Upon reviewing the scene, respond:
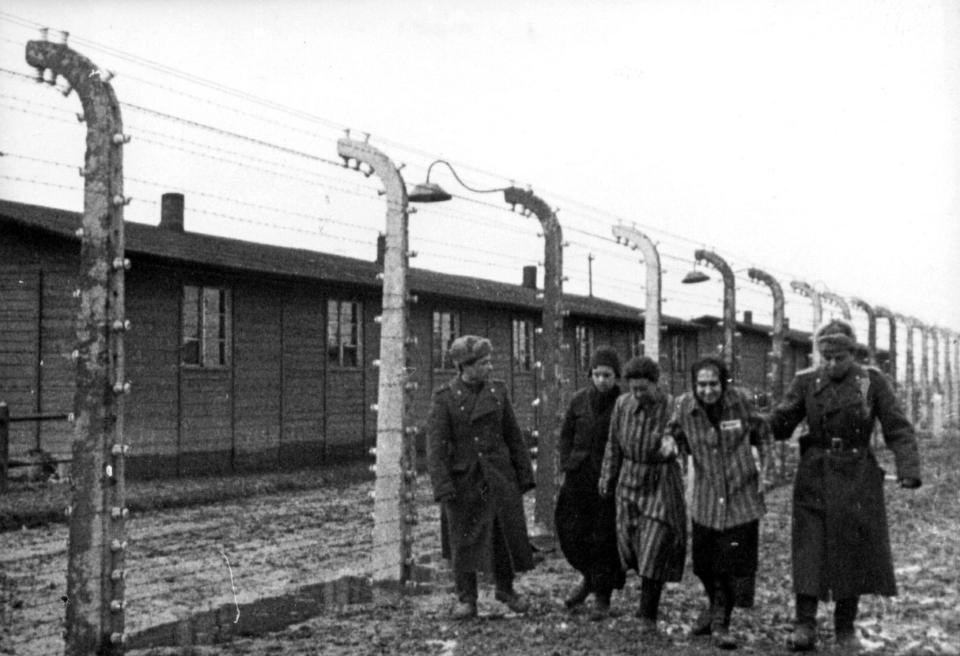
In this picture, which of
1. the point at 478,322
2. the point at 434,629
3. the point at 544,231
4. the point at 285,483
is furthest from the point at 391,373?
the point at 478,322

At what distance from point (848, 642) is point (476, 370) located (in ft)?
9.46

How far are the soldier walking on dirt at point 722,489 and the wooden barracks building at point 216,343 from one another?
8096 mm

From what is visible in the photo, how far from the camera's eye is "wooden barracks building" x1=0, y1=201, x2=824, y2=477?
1803 centimetres

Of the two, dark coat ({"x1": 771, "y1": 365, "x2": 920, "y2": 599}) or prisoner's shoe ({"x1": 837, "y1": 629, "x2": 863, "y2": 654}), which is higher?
dark coat ({"x1": 771, "y1": 365, "x2": 920, "y2": 599})

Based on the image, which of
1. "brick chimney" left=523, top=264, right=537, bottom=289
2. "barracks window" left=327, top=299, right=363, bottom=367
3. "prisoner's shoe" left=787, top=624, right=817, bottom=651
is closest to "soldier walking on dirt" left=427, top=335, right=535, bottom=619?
"prisoner's shoe" left=787, top=624, right=817, bottom=651

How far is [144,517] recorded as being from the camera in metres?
13.3

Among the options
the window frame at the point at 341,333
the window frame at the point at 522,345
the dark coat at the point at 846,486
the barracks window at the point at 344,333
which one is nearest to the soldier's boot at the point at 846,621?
the dark coat at the point at 846,486

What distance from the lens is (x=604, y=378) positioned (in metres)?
7.48

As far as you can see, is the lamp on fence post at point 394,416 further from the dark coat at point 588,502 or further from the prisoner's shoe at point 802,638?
the prisoner's shoe at point 802,638

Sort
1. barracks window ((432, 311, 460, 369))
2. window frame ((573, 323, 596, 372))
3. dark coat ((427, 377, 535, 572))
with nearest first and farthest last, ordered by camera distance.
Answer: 1. dark coat ((427, 377, 535, 572))
2. barracks window ((432, 311, 460, 369))
3. window frame ((573, 323, 596, 372))

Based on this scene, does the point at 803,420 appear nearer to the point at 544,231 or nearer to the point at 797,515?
the point at 797,515

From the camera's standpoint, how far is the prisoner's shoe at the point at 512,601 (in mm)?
7277

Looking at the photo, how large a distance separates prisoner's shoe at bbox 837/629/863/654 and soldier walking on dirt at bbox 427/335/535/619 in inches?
79.3

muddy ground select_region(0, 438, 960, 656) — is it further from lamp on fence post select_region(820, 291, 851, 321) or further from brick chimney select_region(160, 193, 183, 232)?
brick chimney select_region(160, 193, 183, 232)
